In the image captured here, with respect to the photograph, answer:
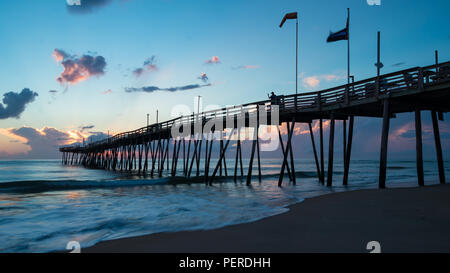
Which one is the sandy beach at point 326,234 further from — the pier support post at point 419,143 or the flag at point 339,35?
the flag at point 339,35

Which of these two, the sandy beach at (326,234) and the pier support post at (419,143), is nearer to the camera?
the sandy beach at (326,234)

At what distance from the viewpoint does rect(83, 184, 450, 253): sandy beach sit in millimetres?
4246

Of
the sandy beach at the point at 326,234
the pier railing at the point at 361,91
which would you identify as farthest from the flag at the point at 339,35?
the sandy beach at the point at 326,234

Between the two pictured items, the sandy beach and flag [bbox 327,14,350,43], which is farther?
flag [bbox 327,14,350,43]

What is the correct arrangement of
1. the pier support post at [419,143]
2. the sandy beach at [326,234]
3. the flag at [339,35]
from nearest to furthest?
1. the sandy beach at [326,234]
2. the pier support post at [419,143]
3. the flag at [339,35]

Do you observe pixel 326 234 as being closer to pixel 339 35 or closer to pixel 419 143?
pixel 419 143

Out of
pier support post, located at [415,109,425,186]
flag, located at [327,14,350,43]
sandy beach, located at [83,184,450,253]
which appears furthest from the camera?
flag, located at [327,14,350,43]

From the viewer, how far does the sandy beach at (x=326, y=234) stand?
13.9 ft

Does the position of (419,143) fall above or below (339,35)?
below

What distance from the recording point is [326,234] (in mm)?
4918

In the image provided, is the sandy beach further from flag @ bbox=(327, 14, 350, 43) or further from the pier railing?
flag @ bbox=(327, 14, 350, 43)

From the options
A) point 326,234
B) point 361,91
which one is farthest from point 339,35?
point 326,234

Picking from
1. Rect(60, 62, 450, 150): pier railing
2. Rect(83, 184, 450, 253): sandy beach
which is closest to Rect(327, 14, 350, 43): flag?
Rect(60, 62, 450, 150): pier railing
